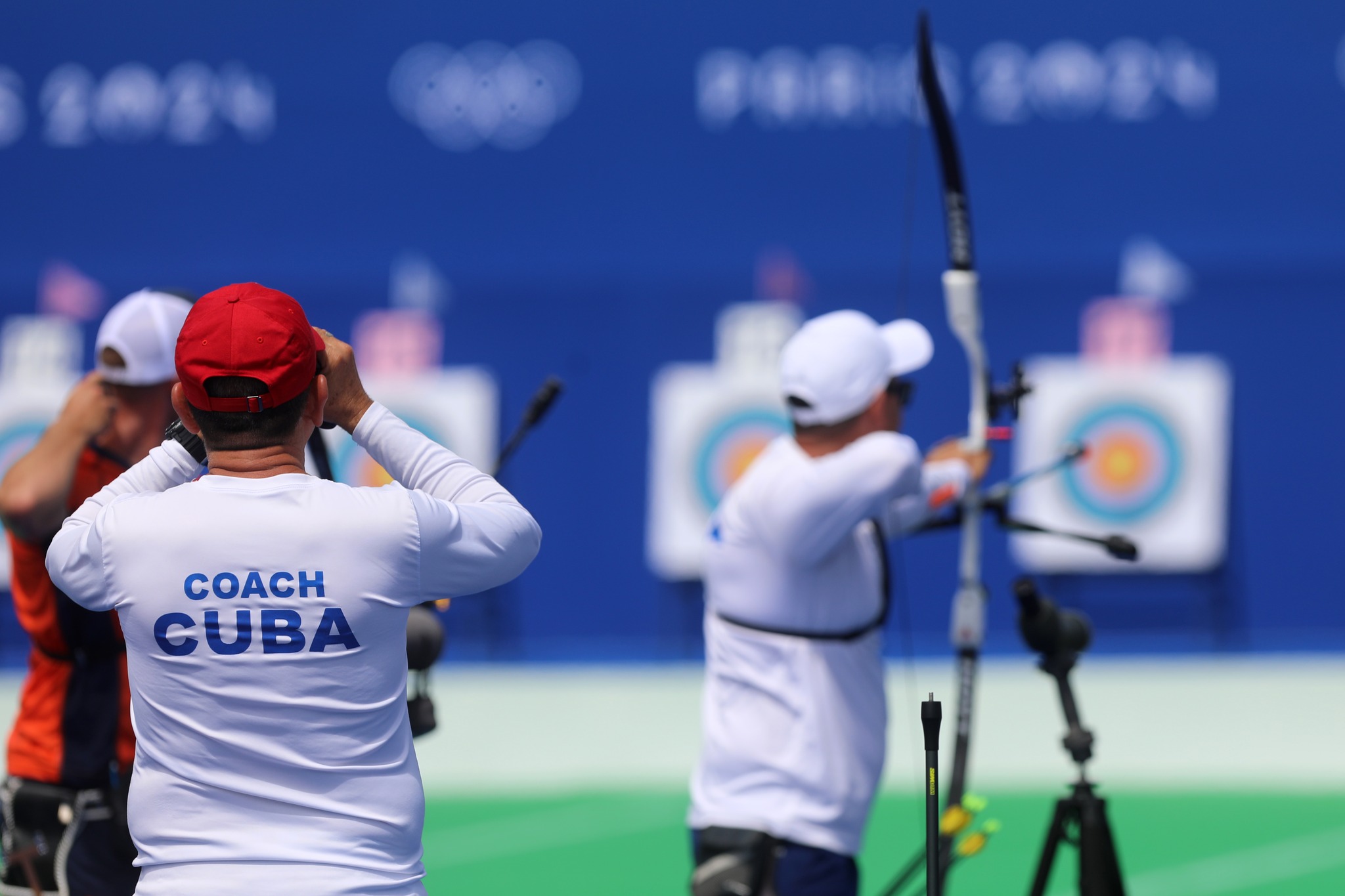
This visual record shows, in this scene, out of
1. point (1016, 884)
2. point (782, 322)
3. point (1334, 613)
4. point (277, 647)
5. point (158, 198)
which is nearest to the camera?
point (277, 647)

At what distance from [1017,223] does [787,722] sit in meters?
6.59

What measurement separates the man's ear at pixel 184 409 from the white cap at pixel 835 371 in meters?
1.13

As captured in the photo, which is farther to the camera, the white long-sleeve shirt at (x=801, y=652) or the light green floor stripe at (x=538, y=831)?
the light green floor stripe at (x=538, y=831)

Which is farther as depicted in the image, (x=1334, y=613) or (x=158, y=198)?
(x=158, y=198)

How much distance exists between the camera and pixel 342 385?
1.81 meters

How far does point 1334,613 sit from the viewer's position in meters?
8.19

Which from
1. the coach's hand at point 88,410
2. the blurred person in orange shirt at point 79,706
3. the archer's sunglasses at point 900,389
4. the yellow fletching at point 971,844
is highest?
the archer's sunglasses at point 900,389

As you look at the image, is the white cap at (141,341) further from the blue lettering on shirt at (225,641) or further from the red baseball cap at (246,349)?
the blue lettering on shirt at (225,641)

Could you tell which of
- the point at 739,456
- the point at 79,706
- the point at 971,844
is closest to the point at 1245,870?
the point at 971,844

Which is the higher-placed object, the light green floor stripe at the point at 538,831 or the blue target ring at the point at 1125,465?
the blue target ring at the point at 1125,465

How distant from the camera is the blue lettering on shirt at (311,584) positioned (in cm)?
166

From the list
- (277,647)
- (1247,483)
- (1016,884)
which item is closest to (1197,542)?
(1247,483)

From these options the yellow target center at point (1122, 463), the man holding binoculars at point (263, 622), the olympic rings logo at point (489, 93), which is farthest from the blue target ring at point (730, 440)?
the man holding binoculars at point (263, 622)

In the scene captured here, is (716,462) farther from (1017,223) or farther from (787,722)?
(787,722)
